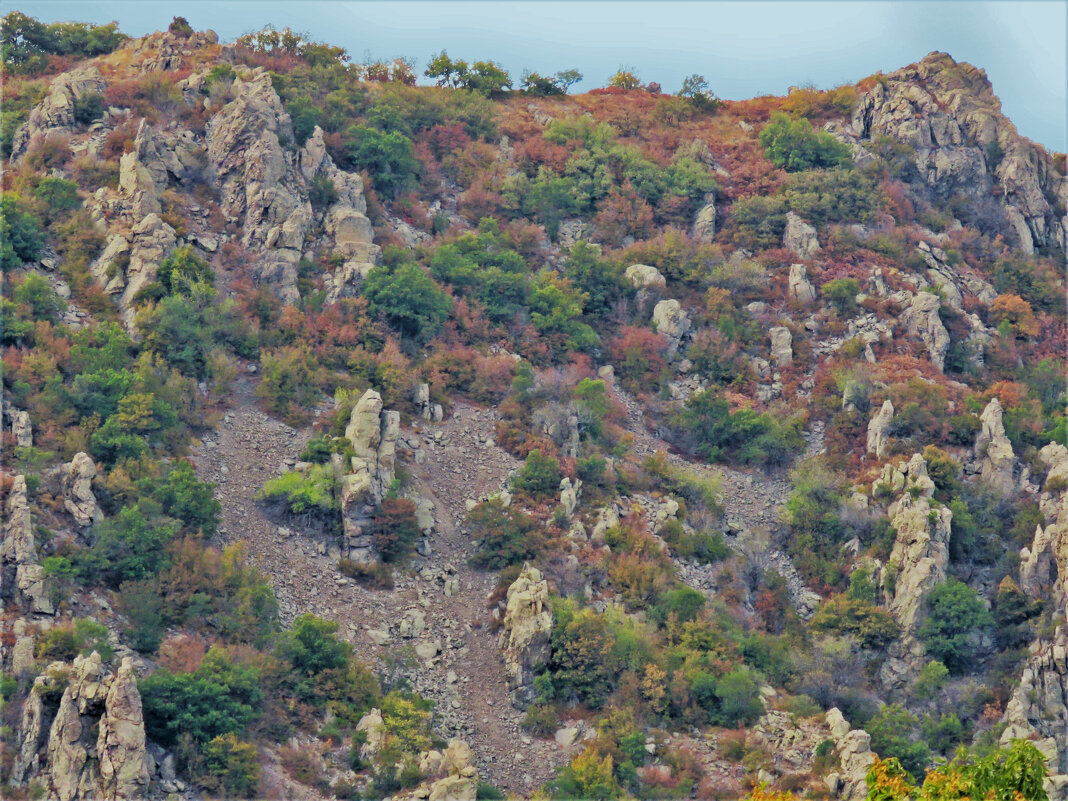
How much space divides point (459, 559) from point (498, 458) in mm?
5695

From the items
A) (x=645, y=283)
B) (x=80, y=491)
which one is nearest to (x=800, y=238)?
(x=645, y=283)

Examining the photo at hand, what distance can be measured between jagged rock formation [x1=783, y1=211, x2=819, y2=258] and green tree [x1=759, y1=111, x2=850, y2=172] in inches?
250

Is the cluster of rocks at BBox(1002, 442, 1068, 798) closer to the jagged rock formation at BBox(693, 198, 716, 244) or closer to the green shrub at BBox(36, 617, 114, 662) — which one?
the jagged rock formation at BBox(693, 198, 716, 244)

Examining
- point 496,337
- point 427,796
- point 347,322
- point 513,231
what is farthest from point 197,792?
point 513,231

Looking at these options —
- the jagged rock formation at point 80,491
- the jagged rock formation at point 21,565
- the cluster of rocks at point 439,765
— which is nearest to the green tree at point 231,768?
the cluster of rocks at point 439,765

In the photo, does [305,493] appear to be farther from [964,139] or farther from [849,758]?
[964,139]

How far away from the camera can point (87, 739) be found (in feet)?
99.3

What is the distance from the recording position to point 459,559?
43.6 meters

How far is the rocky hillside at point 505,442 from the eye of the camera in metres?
35.4

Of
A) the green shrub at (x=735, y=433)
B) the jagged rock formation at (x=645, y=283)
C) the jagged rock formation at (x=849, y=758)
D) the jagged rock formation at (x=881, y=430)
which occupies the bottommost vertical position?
the jagged rock formation at (x=849, y=758)

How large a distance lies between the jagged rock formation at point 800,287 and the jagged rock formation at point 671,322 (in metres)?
5.85

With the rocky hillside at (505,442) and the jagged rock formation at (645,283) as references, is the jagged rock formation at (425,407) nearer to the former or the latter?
the rocky hillside at (505,442)

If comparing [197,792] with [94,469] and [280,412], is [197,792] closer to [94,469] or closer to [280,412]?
[94,469]

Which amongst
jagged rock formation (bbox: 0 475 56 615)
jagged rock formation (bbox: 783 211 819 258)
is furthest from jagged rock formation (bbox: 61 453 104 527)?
jagged rock formation (bbox: 783 211 819 258)
